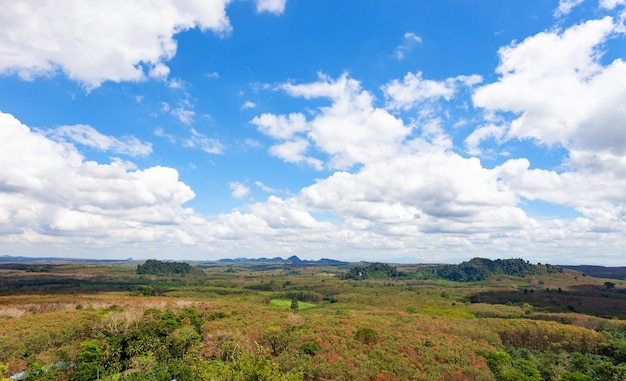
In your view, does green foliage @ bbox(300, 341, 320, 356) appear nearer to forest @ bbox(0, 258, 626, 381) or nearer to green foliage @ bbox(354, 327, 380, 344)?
forest @ bbox(0, 258, 626, 381)

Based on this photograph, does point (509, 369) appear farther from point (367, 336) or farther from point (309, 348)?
point (309, 348)

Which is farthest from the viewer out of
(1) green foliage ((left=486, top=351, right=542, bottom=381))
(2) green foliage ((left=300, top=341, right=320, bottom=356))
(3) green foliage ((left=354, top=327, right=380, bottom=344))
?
(3) green foliage ((left=354, top=327, right=380, bottom=344))

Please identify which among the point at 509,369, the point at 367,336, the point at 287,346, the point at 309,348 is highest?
the point at 367,336

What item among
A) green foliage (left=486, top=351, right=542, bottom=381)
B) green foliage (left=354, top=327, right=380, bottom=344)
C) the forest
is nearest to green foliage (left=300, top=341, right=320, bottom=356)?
the forest

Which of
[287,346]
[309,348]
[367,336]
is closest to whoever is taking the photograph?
[309,348]

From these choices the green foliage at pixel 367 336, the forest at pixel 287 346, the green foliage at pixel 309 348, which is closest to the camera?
the forest at pixel 287 346

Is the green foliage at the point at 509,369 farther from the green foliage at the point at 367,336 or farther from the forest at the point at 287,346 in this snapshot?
the green foliage at the point at 367,336

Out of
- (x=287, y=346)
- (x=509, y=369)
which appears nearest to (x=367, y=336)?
(x=287, y=346)

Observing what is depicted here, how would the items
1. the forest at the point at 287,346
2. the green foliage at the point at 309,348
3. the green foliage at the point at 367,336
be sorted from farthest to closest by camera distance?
the green foliage at the point at 367,336 < the green foliage at the point at 309,348 < the forest at the point at 287,346

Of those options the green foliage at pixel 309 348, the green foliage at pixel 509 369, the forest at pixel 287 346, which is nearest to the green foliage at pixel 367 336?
the forest at pixel 287 346

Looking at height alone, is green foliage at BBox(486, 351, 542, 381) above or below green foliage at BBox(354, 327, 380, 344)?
below

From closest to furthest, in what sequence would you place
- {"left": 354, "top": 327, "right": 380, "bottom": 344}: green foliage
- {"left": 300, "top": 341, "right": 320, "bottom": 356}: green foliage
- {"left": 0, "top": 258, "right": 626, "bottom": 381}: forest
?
1. {"left": 0, "top": 258, "right": 626, "bottom": 381}: forest
2. {"left": 300, "top": 341, "right": 320, "bottom": 356}: green foliage
3. {"left": 354, "top": 327, "right": 380, "bottom": 344}: green foliage

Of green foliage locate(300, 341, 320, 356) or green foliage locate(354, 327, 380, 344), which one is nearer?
green foliage locate(300, 341, 320, 356)

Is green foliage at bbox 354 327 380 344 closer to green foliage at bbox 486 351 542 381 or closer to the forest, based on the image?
the forest
